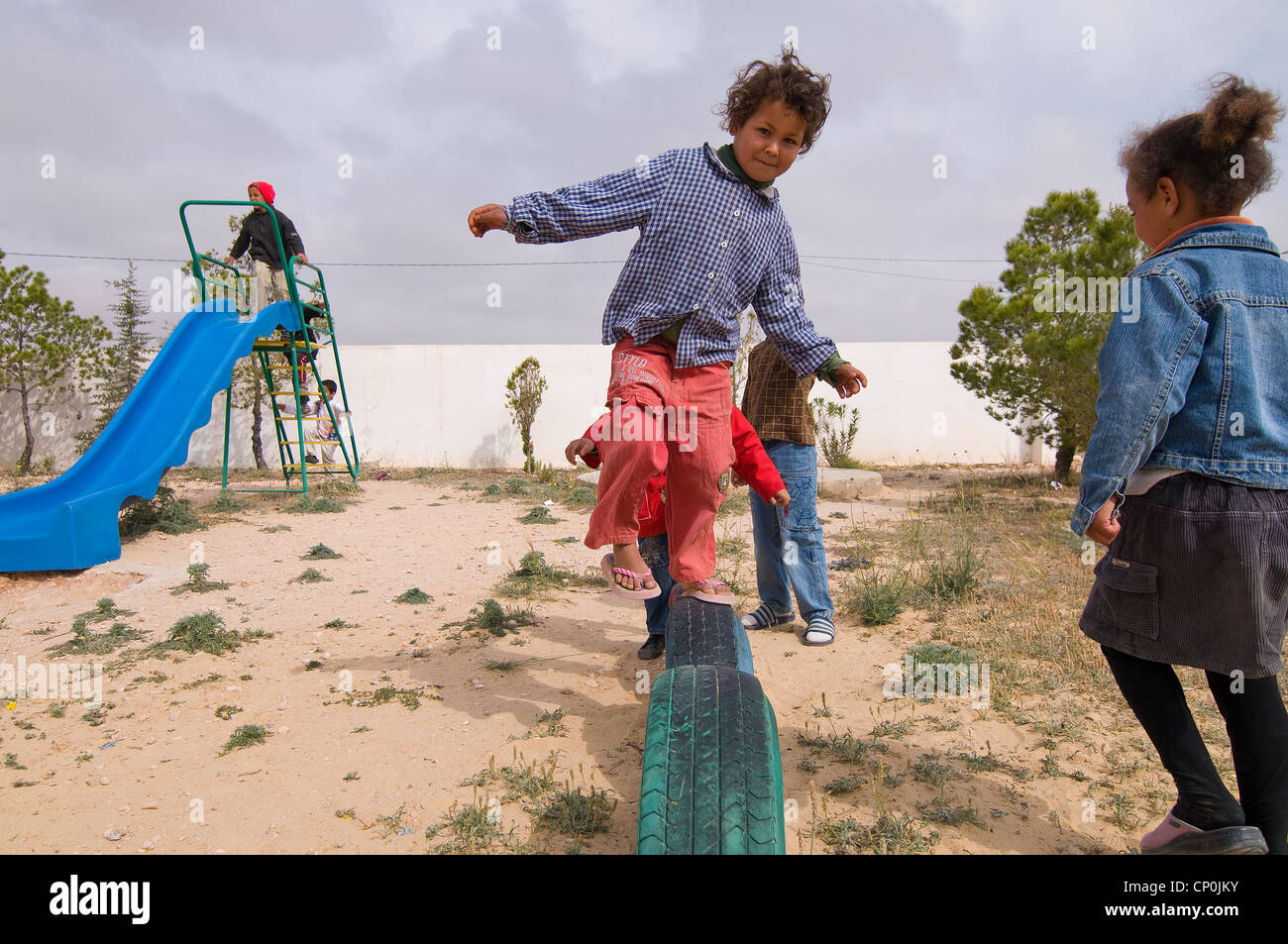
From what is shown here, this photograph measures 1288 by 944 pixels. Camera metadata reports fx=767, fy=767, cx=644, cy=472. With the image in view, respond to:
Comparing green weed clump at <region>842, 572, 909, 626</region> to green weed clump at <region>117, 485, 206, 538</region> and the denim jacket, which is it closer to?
the denim jacket

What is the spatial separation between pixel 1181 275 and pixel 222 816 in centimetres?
273

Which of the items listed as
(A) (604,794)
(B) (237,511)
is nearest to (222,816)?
(A) (604,794)

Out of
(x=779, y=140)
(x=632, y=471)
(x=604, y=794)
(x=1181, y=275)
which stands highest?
(x=779, y=140)

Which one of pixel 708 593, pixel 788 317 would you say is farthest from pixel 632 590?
pixel 788 317

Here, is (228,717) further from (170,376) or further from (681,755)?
(170,376)

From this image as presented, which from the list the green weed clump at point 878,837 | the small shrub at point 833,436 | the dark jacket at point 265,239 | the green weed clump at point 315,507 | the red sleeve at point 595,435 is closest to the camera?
the green weed clump at point 878,837

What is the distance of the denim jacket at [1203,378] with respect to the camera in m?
1.63

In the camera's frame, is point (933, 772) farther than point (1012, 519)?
No

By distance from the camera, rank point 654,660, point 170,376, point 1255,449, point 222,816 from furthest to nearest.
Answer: point 170,376 < point 654,660 < point 222,816 < point 1255,449

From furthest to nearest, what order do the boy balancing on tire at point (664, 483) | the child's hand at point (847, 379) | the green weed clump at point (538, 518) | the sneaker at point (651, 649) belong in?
the green weed clump at point (538, 518), the sneaker at point (651, 649), the boy balancing on tire at point (664, 483), the child's hand at point (847, 379)

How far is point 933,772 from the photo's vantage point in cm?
235

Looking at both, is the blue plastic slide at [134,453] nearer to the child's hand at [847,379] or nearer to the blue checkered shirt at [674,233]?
the blue checkered shirt at [674,233]

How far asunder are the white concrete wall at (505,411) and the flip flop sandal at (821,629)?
11.1 meters

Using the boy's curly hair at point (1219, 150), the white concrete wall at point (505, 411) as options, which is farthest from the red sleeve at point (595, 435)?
the white concrete wall at point (505, 411)
